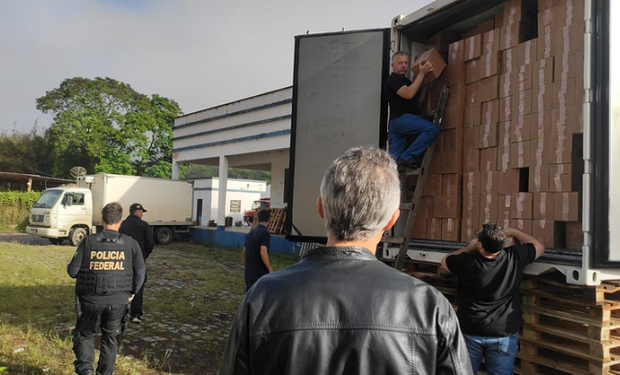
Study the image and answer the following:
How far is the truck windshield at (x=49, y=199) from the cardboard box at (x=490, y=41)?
17347 mm

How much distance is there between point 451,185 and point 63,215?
16993 mm

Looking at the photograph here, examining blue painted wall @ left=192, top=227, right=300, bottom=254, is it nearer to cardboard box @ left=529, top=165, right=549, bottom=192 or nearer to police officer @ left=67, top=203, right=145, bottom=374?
police officer @ left=67, top=203, right=145, bottom=374

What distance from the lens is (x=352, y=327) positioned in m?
1.43

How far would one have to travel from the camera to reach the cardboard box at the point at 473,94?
13.6 feet

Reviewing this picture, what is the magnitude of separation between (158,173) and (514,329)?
3477 centimetres

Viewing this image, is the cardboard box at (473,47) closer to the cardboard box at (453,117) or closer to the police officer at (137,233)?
the cardboard box at (453,117)

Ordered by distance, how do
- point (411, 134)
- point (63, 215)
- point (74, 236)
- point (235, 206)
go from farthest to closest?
point (235, 206) → point (74, 236) → point (63, 215) → point (411, 134)

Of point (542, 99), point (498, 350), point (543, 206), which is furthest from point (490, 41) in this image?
point (498, 350)

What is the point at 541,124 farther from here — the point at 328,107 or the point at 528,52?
the point at 328,107

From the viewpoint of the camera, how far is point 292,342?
4.75 feet

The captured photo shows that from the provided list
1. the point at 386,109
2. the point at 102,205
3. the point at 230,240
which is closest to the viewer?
the point at 386,109

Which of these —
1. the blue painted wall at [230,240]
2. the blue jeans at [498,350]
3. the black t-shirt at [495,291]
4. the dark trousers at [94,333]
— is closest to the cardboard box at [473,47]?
the black t-shirt at [495,291]

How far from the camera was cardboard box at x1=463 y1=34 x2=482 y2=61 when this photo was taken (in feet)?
13.7

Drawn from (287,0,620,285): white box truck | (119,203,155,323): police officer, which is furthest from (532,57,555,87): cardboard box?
(119,203,155,323): police officer
